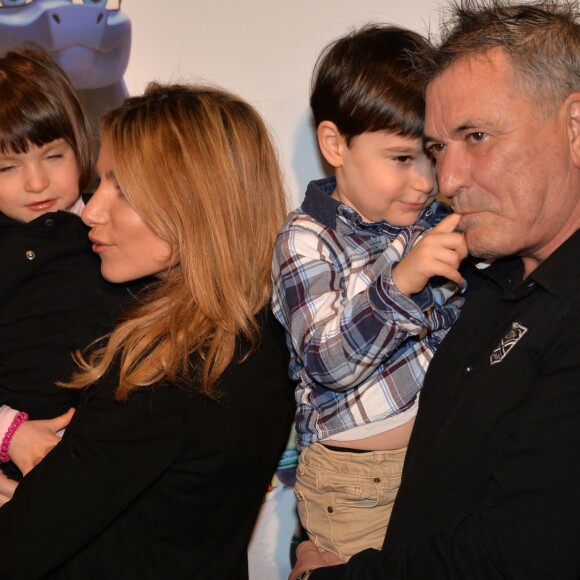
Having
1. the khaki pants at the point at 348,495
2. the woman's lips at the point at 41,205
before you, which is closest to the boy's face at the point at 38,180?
the woman's lips at the point at 41,205

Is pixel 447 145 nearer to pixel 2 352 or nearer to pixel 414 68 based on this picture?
pixel 414 68

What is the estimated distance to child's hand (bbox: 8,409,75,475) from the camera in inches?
78.9

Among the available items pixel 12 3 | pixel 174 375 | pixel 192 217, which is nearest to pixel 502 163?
pixel 192 217

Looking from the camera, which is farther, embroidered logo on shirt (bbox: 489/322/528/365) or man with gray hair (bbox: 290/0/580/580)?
embroidered logo on shirt (bbox: 489/322/528/365)

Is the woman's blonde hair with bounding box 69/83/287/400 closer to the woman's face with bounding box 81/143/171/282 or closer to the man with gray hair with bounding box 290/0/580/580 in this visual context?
the woman's face with bounding box 81/143/171/282

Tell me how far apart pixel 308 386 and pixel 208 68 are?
108 centimetres

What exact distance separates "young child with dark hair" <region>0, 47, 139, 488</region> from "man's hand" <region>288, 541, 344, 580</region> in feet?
2.20

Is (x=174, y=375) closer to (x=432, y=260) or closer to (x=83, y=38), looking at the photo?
(x=432, y=260)

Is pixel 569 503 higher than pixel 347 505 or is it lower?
higher

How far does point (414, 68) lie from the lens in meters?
1.98

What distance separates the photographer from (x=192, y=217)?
191 cm

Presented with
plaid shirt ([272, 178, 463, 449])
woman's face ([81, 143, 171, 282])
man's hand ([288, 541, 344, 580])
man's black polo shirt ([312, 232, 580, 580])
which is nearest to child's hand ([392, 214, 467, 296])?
plaid shirt ([272, 178, 463, 449])

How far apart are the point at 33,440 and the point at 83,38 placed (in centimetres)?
121

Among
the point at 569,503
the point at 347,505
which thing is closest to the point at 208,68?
the point at 347,505
